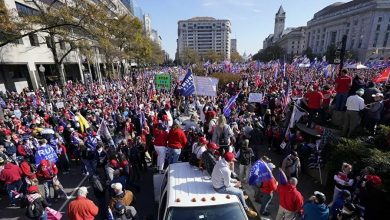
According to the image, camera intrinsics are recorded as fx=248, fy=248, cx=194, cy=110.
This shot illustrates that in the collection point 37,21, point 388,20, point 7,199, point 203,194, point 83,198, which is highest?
point 388,20

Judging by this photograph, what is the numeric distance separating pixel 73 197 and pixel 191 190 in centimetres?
529

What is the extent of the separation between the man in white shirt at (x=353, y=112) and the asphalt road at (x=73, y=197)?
6784 mm

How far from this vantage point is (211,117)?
10.8 meters

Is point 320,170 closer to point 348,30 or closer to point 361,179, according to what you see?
point 361,179

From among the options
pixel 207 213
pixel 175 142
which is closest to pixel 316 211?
pixel 207 213

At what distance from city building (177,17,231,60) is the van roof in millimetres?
182622

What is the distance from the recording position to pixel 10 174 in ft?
23.2

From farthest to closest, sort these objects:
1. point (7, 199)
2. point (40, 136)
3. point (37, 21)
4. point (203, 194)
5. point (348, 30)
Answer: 1. point (348, 30)
2. point (37, 21)
3. point (40, 136)
4. point (7, 199)
5. point (203, 194)

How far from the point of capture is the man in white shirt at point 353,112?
7836 millimetres

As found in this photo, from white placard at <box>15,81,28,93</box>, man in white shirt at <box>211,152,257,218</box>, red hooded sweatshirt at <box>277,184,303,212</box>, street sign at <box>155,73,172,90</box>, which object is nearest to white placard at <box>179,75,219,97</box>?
street sign at <box>155,73,172,90</box>

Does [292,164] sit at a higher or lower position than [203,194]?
lower

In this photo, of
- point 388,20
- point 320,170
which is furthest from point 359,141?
point 388,20

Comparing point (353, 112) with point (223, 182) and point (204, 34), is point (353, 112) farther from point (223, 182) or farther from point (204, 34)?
point (204, 34)

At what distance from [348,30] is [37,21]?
109 metres
